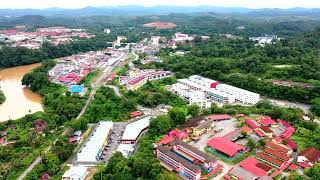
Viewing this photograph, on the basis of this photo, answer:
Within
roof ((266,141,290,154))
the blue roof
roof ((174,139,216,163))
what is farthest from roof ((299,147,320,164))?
the blue roof

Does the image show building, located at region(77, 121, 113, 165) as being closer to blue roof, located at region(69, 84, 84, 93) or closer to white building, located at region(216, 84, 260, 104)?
blue roof, located at region(69, 84, 84, 93)

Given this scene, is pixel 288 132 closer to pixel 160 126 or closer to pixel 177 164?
pixel 160 126

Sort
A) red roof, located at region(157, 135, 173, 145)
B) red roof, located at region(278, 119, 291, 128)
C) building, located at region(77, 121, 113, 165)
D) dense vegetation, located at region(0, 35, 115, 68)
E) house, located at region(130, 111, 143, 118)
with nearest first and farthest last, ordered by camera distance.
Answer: building, located at region(77, 121, 113, 165) → red roof, located at region(157, 135, 173, 145) → red roof, located at region(278, 119, 291, 128) → house, located at region(130, 111, 143, 118) → dense vegetation, located at region(0, 35, 115, 68)

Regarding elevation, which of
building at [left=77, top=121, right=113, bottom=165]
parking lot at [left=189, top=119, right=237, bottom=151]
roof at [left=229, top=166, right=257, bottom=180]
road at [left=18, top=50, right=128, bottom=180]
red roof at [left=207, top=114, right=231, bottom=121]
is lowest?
road at [left=18, top=50, right=128, bottom=180]

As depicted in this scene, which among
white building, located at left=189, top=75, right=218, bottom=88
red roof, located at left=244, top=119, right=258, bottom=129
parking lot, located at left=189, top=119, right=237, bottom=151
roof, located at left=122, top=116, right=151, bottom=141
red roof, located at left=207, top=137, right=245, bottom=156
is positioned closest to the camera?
red roof, located at left=207, top=137, right=245, bottom=156

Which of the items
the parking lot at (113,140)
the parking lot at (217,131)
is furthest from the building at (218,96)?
the parking lot at (113,140)

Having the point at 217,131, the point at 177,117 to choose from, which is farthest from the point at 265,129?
the point at 177,117
